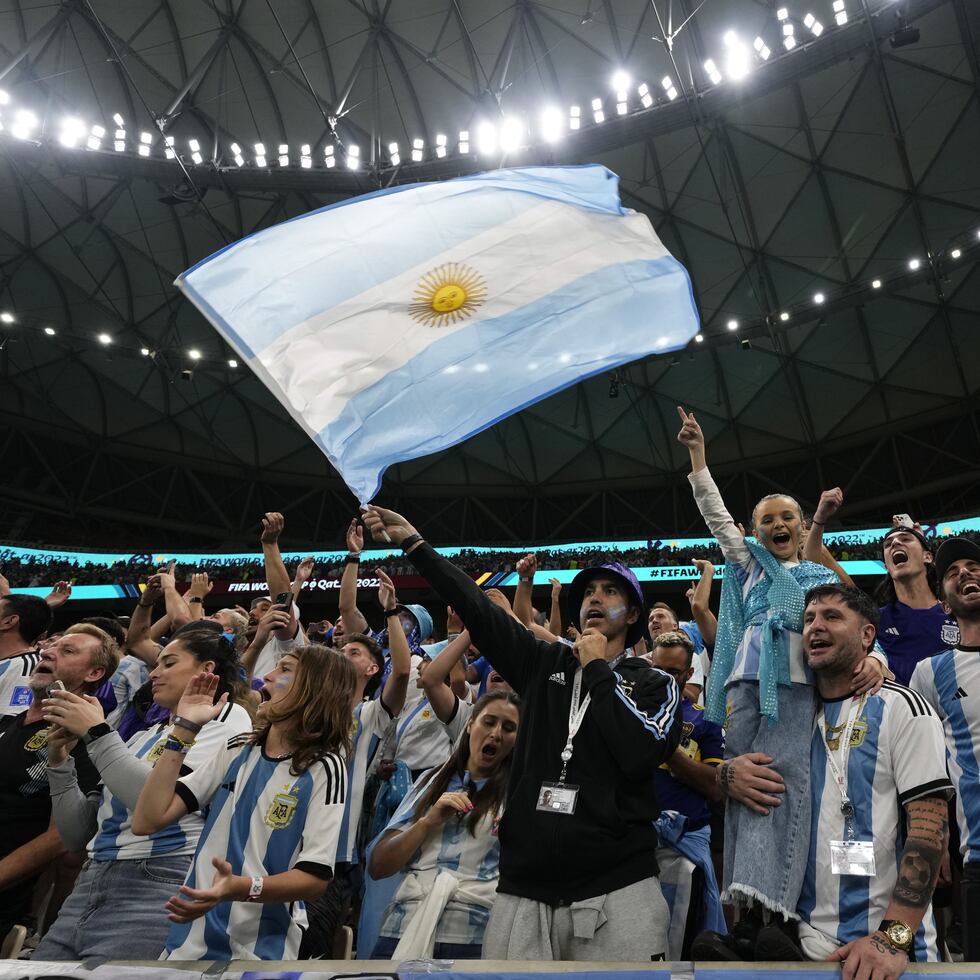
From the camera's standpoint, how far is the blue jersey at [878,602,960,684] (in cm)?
452

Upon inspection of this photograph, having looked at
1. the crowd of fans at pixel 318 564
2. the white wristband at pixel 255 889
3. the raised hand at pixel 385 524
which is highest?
the crowd of fans at pixel 318 564

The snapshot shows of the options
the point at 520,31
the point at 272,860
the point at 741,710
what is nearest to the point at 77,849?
the point at 272,860

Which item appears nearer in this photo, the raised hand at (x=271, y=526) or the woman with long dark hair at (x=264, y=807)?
the woman with long dark hair at (x=264, y=807)

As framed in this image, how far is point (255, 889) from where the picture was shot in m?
2.68

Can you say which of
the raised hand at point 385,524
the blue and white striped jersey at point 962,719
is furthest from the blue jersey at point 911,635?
the raised hand at point 385,524

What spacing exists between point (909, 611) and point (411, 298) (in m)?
3.32

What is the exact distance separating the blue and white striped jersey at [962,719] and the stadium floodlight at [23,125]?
58.7 ft

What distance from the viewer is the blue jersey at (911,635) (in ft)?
14.8

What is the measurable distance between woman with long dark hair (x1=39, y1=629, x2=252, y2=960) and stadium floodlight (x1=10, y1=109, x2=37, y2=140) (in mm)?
16197

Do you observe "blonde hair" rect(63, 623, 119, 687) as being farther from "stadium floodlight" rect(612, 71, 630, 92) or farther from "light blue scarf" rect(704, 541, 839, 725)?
"stadium floodlight" rect(612, 71, 630, 92)

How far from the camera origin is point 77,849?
3.48 metres

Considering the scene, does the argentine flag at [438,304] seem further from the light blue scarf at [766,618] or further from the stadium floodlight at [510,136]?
the stadium floodlight at [510,136]

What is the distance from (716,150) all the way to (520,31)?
474 cm

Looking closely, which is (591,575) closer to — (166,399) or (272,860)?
(272,860)
